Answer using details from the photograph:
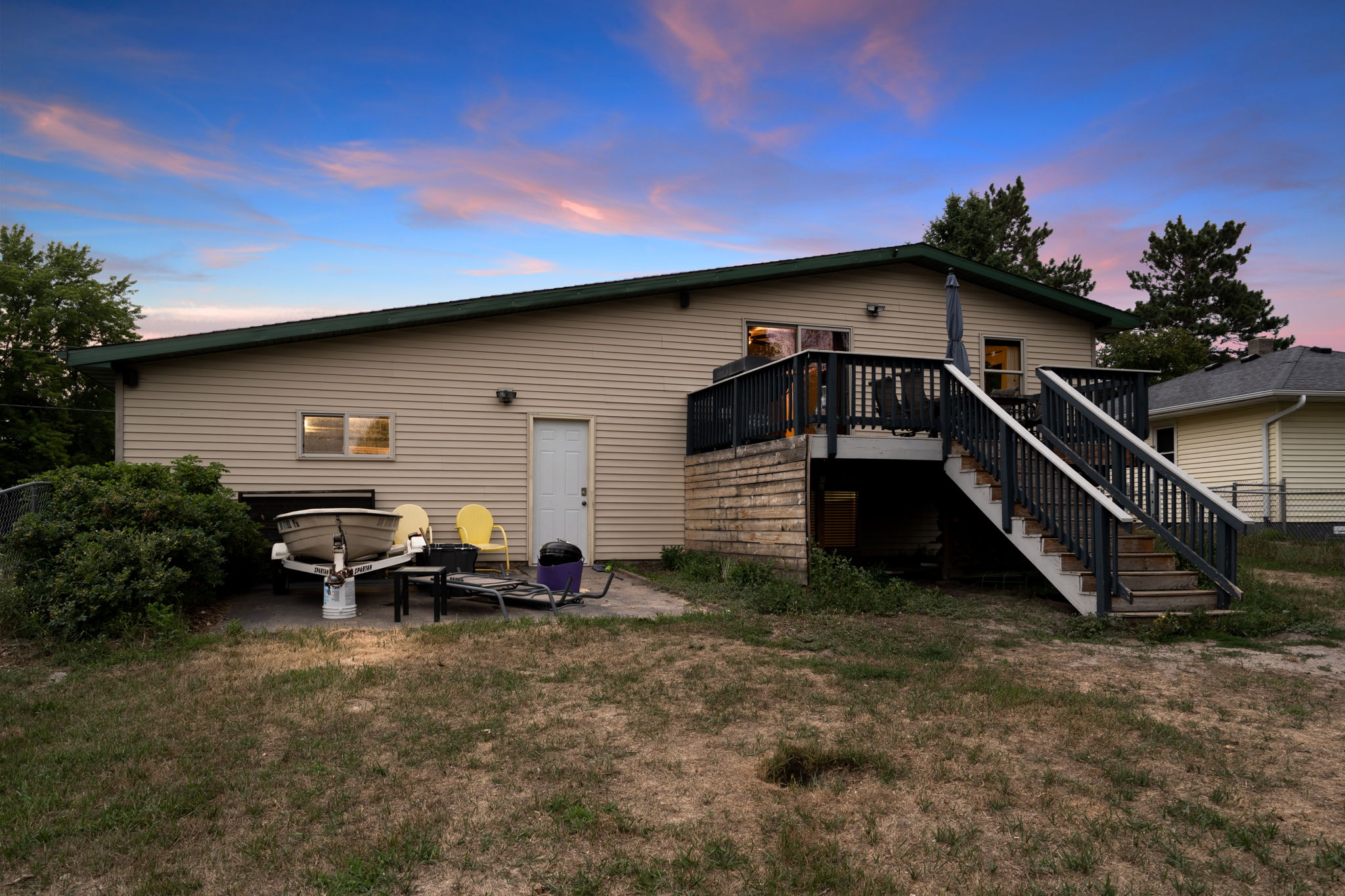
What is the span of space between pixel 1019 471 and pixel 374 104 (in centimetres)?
1074

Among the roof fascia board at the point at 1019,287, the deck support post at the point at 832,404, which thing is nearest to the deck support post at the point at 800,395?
the deck support post at the point at 832,404

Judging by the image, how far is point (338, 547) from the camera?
7.49 meters

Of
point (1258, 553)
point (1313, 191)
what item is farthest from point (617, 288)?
point (1313, 191)

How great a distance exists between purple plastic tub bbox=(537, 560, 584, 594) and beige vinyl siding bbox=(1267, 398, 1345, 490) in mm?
16198

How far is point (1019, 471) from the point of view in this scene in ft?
26.3

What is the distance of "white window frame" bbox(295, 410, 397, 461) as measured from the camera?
1041cm

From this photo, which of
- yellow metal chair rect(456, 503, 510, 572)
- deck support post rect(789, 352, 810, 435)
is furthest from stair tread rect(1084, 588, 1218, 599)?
yellow metal chair rect(456, 503, 510, 572)

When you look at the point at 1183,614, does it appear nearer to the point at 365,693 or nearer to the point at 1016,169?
the point at 365,693

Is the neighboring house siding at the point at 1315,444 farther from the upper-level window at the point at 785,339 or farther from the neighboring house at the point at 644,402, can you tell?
the upper-level window at the point at 785,339

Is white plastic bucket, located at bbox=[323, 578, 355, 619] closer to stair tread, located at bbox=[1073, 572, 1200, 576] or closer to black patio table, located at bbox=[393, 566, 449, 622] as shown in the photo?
black patio table, located at bbox=[393, 566, 449, 622]

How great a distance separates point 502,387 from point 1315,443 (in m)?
16.8

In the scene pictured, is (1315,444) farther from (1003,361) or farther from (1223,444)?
(1003,361)

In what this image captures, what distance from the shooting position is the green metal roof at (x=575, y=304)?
9.66m

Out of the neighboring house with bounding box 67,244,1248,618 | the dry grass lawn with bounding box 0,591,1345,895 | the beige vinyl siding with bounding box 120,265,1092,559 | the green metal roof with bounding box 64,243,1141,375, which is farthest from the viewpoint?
the beige vinyl siding with bounding box 120,265,1092,559
